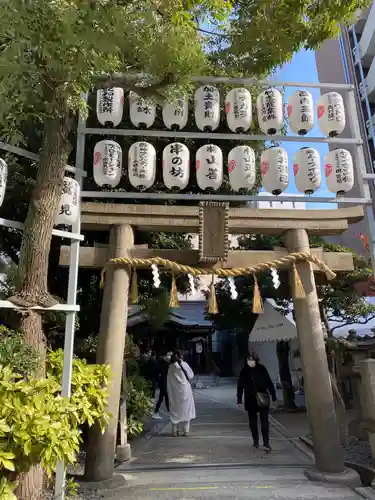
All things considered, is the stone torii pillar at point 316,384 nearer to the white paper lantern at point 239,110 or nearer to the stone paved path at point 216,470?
the stone paved path at point 216,470

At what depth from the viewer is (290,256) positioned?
251 inches

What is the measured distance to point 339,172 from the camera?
21.3ft

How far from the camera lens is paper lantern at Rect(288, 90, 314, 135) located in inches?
262

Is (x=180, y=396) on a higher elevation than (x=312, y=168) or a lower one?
lower

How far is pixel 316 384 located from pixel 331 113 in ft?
14.6

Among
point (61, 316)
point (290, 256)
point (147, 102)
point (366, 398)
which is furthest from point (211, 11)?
point (366, 398)

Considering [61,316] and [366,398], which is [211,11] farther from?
[366,398]

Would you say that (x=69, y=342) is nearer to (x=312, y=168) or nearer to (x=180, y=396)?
(x=312, y=168)

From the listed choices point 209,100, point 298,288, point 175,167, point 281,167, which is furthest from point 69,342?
point 209,100

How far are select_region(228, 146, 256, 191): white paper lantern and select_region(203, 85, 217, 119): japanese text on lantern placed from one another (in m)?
0.79

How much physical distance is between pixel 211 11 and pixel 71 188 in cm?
338

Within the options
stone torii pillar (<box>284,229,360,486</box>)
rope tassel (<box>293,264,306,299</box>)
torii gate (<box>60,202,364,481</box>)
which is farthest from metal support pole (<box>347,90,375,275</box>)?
rope tassel (<box>293,264,306,299</box>)

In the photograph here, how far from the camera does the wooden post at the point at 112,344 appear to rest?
5426 millimetres

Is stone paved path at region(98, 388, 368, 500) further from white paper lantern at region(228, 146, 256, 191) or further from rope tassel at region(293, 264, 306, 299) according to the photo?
white paper lantern at region(228, 146, 256, 191)
